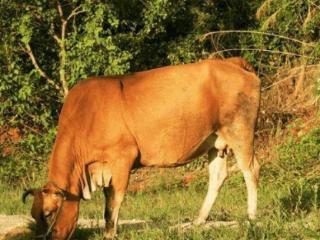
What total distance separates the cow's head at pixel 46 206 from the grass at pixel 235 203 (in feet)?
2.44

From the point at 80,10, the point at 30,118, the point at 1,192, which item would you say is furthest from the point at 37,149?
the point at 80,10

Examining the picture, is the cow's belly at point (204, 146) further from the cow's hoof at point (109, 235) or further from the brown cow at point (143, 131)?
the cow's hoof at point (109, 235)

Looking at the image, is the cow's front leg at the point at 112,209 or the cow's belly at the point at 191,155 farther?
the cow's belly at the point at 191,155

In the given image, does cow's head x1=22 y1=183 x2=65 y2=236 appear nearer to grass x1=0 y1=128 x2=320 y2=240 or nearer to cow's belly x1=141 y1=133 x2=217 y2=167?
grass x1=0 y1=128 x2=320 y2=240

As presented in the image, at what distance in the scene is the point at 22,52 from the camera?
14.6 m

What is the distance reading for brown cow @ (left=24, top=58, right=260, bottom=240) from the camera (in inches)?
297

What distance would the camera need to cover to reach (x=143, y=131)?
8.16 metres

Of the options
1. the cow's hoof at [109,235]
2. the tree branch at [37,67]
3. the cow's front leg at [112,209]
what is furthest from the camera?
the tree branch at [37,67]

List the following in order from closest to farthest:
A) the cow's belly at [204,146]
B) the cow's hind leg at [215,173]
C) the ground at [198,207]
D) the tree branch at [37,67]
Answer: the ground at [198,207], the cow's belly at [204,146], the cow's hind leg at [215,173], the tree branch at [37,67]

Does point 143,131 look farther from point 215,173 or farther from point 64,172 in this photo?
point 215,173

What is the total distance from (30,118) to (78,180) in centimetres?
766

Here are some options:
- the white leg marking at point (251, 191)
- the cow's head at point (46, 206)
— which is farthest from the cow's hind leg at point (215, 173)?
the cow's head at point (46, 206)

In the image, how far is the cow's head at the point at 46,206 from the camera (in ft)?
23.3

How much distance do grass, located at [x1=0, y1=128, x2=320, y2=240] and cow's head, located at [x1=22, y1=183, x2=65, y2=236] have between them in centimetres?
74
